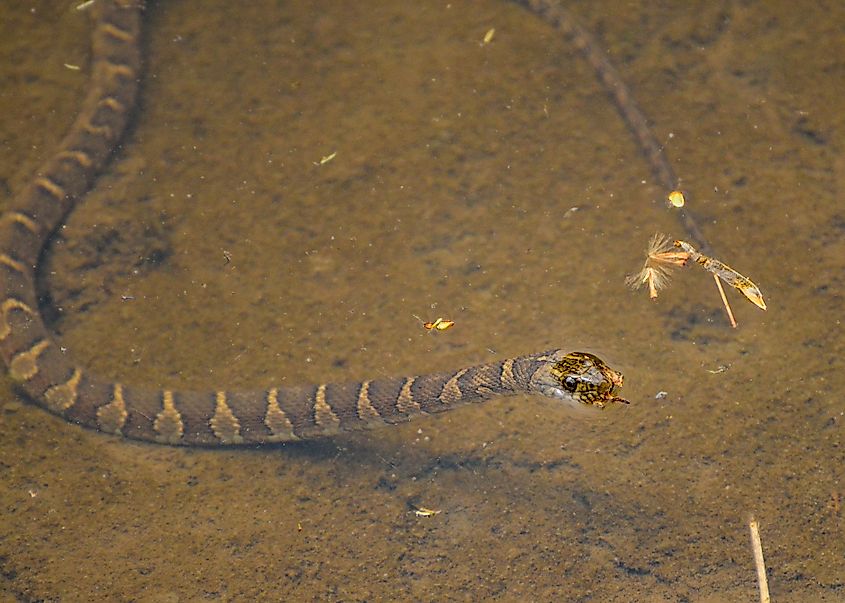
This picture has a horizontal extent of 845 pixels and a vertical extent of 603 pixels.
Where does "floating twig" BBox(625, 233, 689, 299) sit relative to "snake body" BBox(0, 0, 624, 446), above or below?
A: above

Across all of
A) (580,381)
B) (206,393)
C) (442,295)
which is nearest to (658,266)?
(580,381)

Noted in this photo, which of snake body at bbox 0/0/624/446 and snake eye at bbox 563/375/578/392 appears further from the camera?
snake body at bbox 0/0/624/446

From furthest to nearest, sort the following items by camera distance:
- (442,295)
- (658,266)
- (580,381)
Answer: (442,295), (658,266), (580,381)

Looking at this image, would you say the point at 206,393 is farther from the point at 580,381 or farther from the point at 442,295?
the point at 580,381

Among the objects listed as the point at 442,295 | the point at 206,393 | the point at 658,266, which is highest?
the point at 658,266

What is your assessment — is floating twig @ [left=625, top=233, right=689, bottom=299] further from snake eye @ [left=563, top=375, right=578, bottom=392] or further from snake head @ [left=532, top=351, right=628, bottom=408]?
snake eye @ [left=563, top=375, right=578, bottom=392]

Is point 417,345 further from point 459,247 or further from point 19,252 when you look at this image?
point 19,252

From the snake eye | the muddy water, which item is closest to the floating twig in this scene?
the muddy water

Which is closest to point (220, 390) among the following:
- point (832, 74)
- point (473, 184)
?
point (473, 184)
